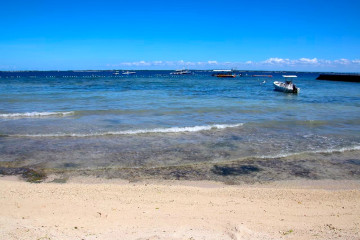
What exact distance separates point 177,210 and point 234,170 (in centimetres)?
362

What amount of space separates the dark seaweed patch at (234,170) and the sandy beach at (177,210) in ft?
3.37

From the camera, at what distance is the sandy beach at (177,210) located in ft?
18.2

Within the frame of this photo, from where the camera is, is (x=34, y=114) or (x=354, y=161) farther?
(x=34, y=114)

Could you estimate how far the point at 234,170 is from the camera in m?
9.71

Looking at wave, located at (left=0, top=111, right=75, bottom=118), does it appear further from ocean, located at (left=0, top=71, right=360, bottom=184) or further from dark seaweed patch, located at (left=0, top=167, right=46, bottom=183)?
dark seaweed patch, located at (left=0, top=167, right=46, bottom=183)

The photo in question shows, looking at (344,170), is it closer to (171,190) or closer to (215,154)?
(215,154)

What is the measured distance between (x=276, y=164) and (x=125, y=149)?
5.86m

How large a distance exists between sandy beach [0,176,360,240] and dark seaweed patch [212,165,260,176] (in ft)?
3.37

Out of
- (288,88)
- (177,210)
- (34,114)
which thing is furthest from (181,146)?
(288,88)

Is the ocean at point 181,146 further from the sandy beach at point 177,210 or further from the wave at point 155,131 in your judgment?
the sandy beach at point 177,210

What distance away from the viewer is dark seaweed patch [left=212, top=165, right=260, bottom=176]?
9438 mm

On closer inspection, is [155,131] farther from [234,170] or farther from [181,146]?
[234,170]

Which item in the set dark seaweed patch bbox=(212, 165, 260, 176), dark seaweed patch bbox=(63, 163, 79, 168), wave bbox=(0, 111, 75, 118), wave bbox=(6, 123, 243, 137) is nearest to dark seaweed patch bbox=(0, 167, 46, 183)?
dark seaweed patch bbox=(63, 163, 79, 168)

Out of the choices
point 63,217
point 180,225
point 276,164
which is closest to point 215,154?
point 276,164
